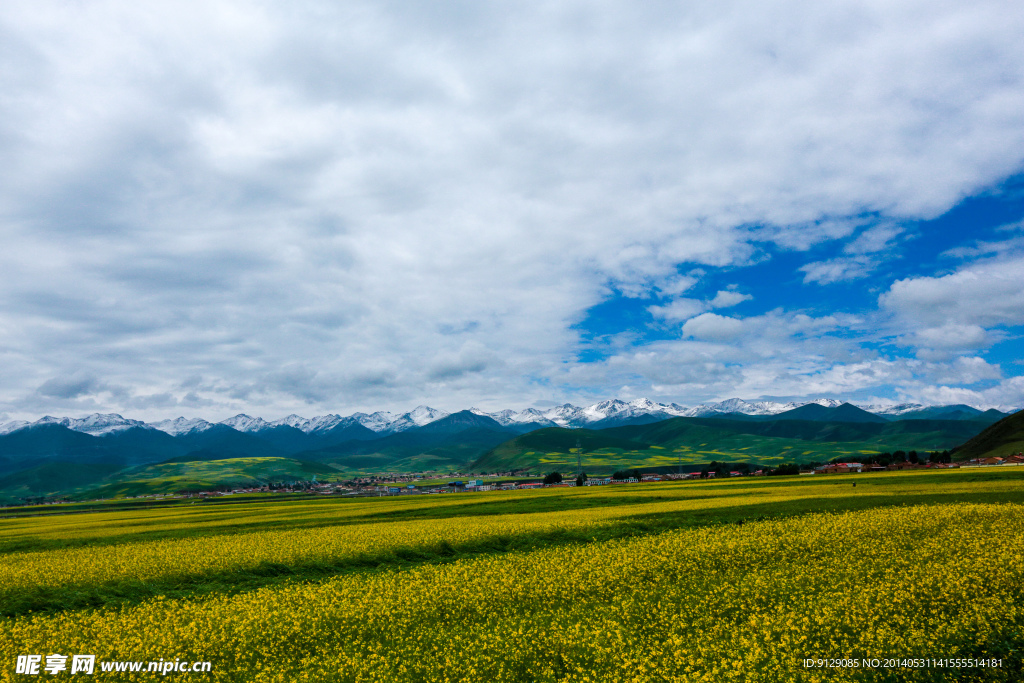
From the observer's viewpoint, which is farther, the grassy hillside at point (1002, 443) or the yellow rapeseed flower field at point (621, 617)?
the grassy hillside at point (1002, 443)

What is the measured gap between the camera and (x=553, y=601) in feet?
72.7

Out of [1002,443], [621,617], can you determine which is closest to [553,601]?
[621,617]

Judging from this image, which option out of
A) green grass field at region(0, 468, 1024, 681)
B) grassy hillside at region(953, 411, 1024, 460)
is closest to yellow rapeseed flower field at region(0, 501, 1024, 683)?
green grass field at region(0, 468, 1024, 681)

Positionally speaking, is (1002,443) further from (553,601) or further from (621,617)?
(621,617)

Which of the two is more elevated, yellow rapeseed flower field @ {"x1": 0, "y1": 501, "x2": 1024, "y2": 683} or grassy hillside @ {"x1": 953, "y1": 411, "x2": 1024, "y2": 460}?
yellow rapeseed flower field @ {"x1": 0, "y1": 501, "x2": 1024, "y2": 683}

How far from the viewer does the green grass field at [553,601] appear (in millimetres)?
15516

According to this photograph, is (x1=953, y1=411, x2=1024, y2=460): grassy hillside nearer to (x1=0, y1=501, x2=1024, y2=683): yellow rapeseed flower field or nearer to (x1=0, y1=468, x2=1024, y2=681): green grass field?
(x1=0, y1=468, x2=1024, y2=681): green grass field

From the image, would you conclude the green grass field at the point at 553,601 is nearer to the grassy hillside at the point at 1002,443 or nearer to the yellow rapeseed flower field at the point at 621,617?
the yellow rapeseed flower field at the point at 621,617

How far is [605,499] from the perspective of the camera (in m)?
76.2

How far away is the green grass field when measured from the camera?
15.5m

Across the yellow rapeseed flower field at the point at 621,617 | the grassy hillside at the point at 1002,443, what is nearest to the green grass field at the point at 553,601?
the yellow rapeseed flower field at the point at 621,617

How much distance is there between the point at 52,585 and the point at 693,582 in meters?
37.6

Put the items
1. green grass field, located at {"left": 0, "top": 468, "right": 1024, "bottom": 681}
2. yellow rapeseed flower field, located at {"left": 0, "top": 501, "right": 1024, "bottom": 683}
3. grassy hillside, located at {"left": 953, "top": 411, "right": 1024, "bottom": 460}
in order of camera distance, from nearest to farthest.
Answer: yellow rapeseed flower field, located at {"left": 0, "top": 501, "right": 1024, "bottom": 683}, green grass field, located at {"left": 0, "top": 468, "right": 1024, "bottom": 681}, grassy hillside, located at {"left": 953, "top": 411, "right": 1024, "bottom": 460}

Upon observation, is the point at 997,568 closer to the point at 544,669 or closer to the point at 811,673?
the point at 811,673
